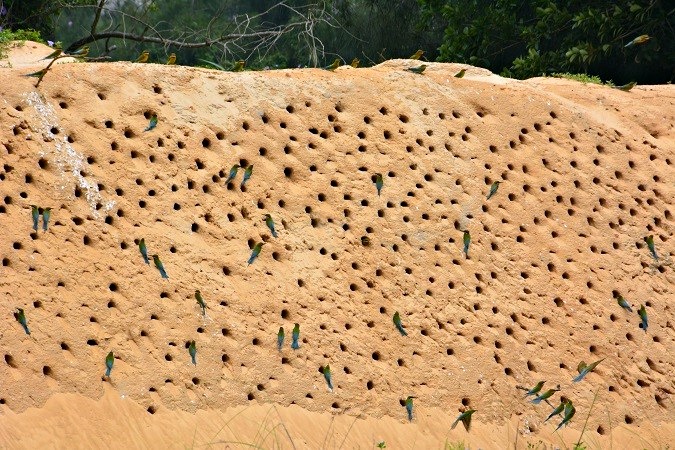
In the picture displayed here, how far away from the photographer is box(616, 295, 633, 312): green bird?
9.20 metres

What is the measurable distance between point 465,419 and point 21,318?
298 cm

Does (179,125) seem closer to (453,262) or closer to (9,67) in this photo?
(9,67)

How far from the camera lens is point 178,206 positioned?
8227 millimetres

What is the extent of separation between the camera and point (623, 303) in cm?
920

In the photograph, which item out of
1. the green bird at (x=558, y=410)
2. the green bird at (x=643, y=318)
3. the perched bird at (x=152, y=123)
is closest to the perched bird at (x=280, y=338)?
the perched bird at (x=152, y=123)

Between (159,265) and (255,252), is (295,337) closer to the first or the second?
(255,252)

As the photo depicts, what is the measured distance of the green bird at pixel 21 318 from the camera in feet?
24.3

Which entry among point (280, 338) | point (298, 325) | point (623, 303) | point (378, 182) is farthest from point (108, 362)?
point (623, 303)

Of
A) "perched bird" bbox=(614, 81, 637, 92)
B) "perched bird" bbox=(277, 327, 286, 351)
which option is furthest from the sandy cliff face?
"perched bird" bbox=(614, 81, 637, 92)

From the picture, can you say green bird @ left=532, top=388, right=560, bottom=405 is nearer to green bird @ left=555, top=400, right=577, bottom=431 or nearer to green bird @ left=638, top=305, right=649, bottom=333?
green bird @ left=555, top=400, right=577, bottom=431

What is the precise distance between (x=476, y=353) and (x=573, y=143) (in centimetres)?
206

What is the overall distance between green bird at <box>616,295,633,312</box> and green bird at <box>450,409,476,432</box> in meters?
1.56

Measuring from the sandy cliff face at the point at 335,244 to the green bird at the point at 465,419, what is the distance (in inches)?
3.7

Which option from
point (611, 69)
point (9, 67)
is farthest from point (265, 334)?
point (611, 69)
